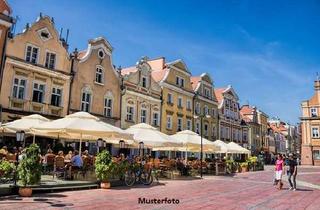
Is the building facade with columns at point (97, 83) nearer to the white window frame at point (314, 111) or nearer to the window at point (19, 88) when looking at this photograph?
the window at point (19, 88)

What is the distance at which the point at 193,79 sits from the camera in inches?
1802

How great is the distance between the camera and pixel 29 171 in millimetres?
11586

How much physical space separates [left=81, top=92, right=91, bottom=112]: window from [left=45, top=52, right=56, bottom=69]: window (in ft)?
11.4

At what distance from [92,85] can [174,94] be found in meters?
13.0

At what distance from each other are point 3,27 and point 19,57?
2253mm

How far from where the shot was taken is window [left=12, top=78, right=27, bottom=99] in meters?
21.9

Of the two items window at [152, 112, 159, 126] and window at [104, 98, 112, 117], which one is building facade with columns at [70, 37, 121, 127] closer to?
window at [104, 98, 112, 117]

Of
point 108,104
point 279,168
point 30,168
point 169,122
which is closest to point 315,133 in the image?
point 169,122

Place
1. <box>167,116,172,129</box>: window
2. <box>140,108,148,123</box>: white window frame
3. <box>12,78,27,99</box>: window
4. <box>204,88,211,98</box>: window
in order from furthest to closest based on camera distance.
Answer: <box>204,88,211,98</box>: window, <box>167,116,172,129</box>: window, <box>140,108,148,123</box>: white window frame, <box>12,78,27,99</box>: window

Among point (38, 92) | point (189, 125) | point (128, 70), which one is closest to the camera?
point (38, 92)

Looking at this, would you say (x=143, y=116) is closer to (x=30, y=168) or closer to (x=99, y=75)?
(x=99, y=75)

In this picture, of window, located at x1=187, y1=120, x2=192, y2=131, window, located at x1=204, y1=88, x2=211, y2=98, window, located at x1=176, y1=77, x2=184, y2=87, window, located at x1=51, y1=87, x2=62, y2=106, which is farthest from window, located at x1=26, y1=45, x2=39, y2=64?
Answer: window, located at x1=204, y1=88, x2=211, y2=98

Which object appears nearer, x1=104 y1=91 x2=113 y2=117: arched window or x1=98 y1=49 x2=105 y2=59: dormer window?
x1=104 y1=91 x2=113 y2=117: arched window

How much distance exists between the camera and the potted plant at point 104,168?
48.2 feet
